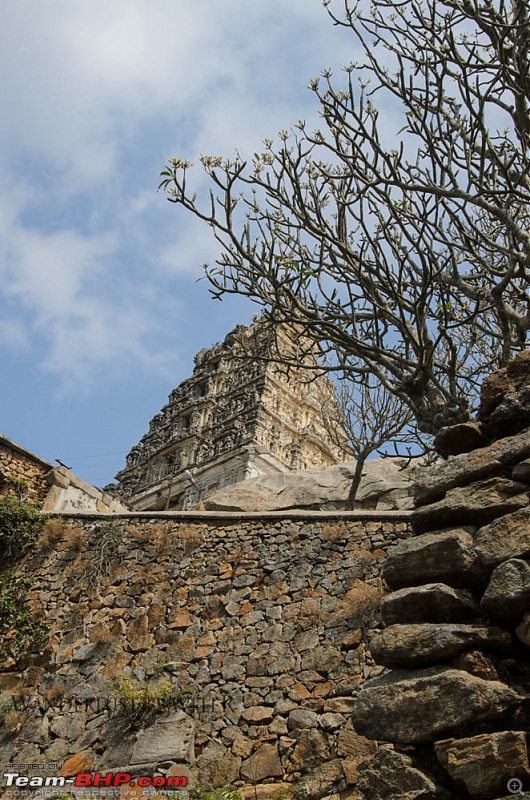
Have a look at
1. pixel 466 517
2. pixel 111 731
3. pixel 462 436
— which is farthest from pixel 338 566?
pixel 466 517

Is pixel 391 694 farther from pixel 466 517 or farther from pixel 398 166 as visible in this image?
pixel 398 166

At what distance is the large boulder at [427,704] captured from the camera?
2949mm

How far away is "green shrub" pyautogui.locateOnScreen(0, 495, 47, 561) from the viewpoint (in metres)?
9.62

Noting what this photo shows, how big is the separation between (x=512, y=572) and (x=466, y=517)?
60cm

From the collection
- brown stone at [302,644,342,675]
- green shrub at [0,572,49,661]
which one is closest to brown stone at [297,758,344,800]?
brown stone at [302,644,342,675]

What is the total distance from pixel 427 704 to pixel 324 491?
12.7 metres

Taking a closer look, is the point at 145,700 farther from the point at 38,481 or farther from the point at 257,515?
the point at 38,481

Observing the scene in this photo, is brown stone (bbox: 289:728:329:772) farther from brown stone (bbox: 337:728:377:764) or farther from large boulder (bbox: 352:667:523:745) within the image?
large boulder (bbox: 352:667:523:745)

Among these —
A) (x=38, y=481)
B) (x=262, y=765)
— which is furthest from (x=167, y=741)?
(x=38, y=481)

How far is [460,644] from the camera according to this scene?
3.21 m

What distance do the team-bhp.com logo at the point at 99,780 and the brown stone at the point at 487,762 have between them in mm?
4043

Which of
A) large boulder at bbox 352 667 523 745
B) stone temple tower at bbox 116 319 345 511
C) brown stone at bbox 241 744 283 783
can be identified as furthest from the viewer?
stone temple tower at bbox 116 319 345 511

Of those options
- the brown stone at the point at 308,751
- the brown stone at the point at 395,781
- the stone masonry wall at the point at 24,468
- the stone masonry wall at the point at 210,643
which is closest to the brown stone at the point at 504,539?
the brown stone at the point at 395,781

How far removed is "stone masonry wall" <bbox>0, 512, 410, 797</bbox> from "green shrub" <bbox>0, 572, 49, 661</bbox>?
12cm
